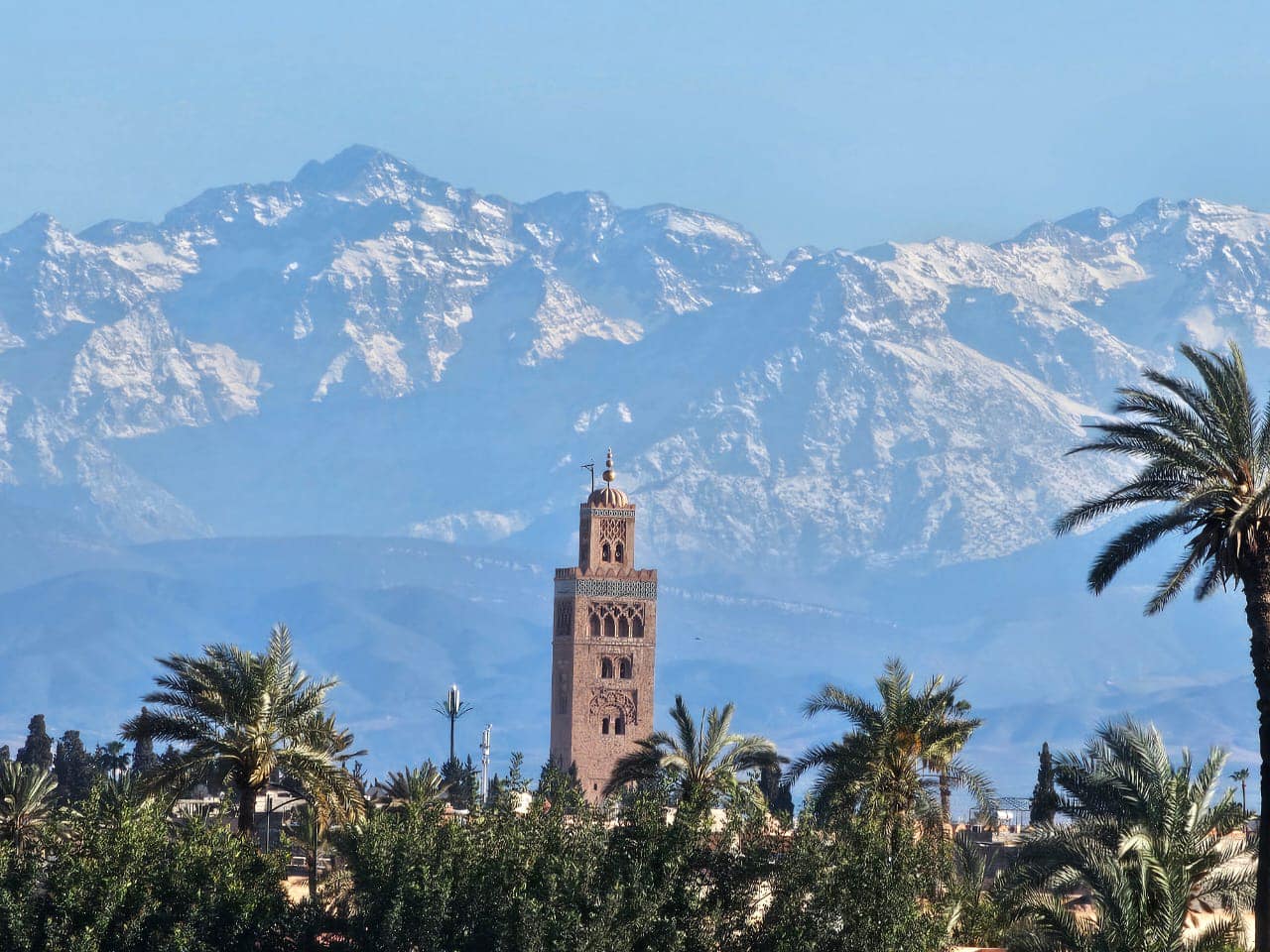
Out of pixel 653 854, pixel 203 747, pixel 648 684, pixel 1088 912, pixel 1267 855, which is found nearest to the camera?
pixel 1267 855

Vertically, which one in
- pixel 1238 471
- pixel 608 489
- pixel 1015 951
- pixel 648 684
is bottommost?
pixel 1015 951

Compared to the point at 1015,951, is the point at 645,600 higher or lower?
higher

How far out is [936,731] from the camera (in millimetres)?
62031

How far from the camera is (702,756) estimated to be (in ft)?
238

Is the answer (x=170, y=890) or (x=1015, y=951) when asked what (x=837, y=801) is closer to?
(x=1015, y=951)

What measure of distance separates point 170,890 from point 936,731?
18367 millimetres

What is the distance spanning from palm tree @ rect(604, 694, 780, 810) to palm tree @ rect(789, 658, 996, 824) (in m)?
6.92

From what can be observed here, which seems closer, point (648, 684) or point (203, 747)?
point (203, 747)

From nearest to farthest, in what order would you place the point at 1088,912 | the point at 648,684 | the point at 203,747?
the point at 203,747 < the point at 1088,912 < the point at 648,684

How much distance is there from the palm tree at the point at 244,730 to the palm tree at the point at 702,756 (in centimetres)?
1210

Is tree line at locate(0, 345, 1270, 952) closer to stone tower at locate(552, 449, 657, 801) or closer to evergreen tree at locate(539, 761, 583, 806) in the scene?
evergreen tree at locate(539, 761, 583, 806)

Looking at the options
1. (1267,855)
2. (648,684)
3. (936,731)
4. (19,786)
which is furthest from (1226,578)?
(648,684)

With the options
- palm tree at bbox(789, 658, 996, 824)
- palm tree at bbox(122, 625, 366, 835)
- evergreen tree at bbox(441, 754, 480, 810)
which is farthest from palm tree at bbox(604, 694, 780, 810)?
evergreen tree at bbox(441, 754, 480, 810)

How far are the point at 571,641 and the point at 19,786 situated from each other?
85.9 m
